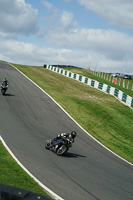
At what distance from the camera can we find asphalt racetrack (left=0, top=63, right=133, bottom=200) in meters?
12.4

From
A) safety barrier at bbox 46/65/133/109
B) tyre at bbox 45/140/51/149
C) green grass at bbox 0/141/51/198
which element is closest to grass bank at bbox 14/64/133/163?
safety barrier at bbox 46/65/133/109

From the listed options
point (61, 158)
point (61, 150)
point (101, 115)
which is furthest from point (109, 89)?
point (61, 158)

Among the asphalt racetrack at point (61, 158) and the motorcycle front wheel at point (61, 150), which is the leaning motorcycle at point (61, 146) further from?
the asphalt racetrack at point (61, 158)

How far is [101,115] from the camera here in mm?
31109

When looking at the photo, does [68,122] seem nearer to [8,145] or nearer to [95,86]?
[8,145]

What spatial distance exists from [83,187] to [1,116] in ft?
40.6

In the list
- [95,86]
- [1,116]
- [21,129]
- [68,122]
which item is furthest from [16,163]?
[95,86]

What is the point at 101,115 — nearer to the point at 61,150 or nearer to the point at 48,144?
the point at 48,144

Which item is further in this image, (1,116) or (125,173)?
(1,116)

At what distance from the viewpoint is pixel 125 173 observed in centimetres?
1647

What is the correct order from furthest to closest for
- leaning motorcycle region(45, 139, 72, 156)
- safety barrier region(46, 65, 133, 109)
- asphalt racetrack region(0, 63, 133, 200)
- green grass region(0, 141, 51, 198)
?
1. safety barrier region(46, 65, 133, 109)
2. leaning motorcycle region(45, 139, 72, 156)
3. asphalt racetrack region(0, 63, 133, 200)
4. green grass region(0, 141, 51, 198)

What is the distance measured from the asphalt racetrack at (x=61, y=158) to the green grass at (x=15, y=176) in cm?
56

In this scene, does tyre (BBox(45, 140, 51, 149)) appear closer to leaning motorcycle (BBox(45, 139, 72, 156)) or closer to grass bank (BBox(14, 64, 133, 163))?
leaning motorcycle (BBox(45, 139, 72, 156))

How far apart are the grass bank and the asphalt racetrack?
1534 mm
